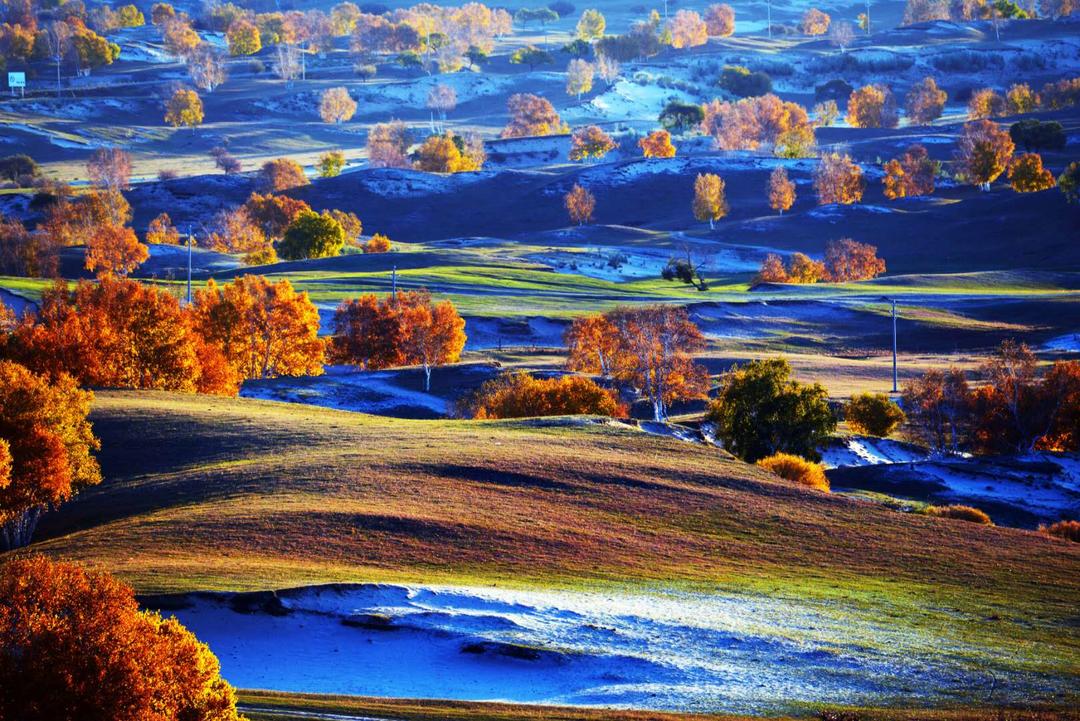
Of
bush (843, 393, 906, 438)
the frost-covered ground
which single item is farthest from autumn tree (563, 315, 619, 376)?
the frost-covered ground

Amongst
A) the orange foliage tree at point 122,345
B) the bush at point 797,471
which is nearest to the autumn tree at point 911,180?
the orange foliage tree at point 122,345

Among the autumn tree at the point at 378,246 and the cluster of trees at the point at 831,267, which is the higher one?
the autumn tree at the point at 378,246

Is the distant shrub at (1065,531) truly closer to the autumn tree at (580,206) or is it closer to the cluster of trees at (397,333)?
the cluster of trees at (397,333)

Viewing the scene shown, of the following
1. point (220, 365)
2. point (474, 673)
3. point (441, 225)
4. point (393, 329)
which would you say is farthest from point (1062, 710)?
point (441, 225)

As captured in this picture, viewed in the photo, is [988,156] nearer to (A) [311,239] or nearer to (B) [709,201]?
(B) [709,201]

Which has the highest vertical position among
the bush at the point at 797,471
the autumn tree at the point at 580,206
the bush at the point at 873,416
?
the autumn tree at the point at 580,206

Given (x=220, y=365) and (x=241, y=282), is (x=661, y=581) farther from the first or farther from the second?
(x=241, y=282)

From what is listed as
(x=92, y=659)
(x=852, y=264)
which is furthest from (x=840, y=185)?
(x=92, y=659)
